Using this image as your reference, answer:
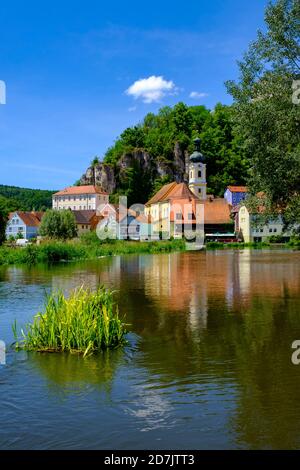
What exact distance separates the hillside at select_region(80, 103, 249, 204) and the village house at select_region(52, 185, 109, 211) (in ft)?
18.6

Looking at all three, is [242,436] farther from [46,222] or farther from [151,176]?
[151,176]

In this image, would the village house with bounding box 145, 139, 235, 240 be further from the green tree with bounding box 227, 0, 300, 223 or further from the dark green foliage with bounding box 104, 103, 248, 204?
the green tree with bounding box 227, 0, 300, 223

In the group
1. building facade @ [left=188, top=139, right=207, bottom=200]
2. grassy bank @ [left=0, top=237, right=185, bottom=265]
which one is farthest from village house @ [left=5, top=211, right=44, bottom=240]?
grassy bank @ [left=0, top=237, right=185, bottom=265]

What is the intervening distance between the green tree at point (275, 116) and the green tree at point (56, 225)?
5169 centimetres

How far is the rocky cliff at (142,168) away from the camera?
13725 cm

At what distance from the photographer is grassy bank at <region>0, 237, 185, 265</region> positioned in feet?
166

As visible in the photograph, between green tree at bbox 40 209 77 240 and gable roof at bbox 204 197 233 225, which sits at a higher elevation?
gable roof at bbox 204 197 233 225

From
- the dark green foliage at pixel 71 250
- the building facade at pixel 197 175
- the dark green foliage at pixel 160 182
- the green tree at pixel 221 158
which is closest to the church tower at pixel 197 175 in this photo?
the building facade at pixel 197 175

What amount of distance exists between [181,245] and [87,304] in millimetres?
71919

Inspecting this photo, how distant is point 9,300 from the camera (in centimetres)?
2319

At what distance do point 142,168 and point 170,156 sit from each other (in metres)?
9.47

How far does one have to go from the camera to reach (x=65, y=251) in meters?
55.5

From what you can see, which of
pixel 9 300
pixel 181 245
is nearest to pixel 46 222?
pixel 181 245

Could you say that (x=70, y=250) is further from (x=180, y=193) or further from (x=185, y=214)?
(x=180, y=193)
